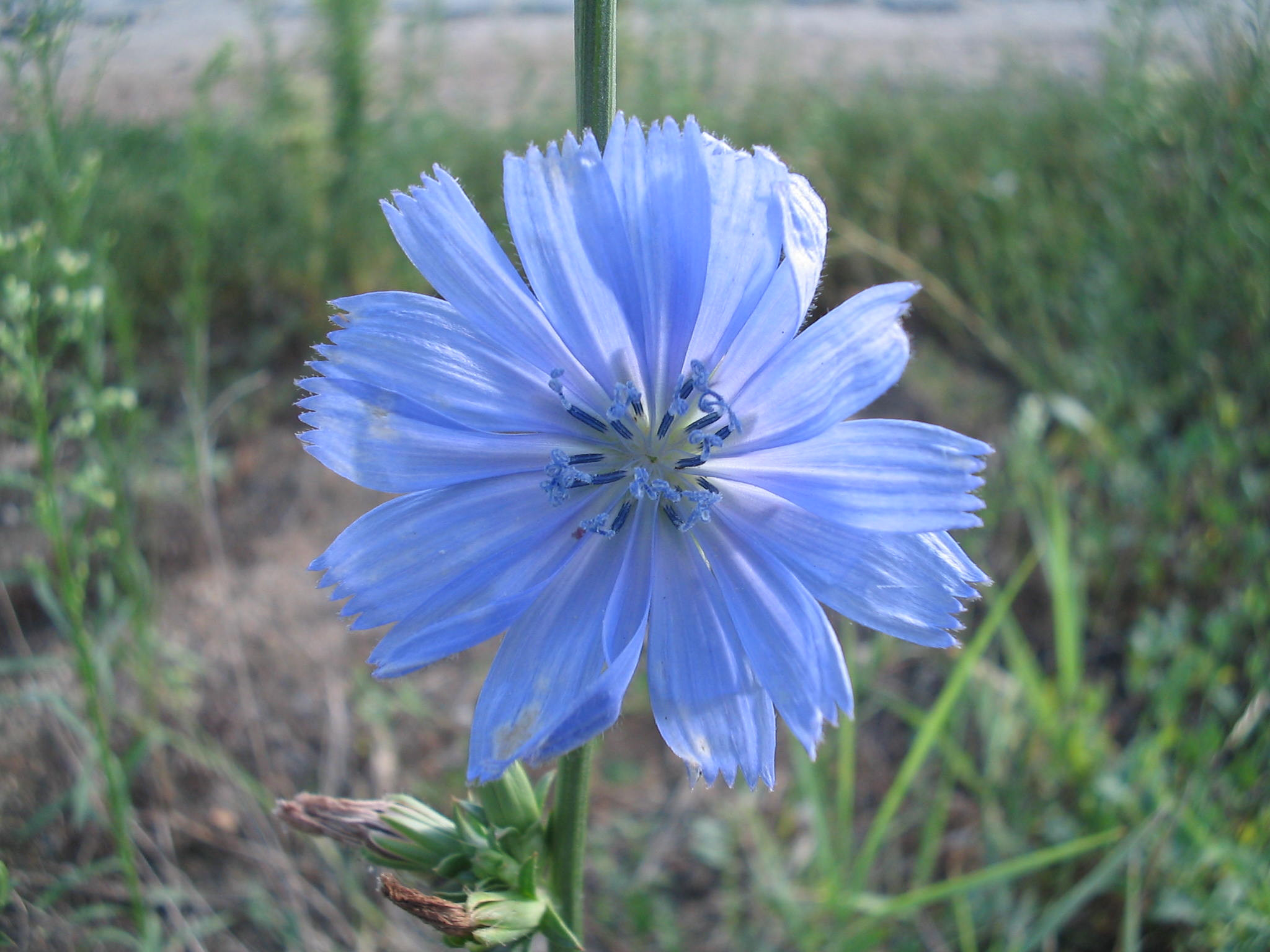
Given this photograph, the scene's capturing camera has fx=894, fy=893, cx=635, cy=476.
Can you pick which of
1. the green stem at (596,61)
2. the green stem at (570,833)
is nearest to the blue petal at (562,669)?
the green stem at (570,833)

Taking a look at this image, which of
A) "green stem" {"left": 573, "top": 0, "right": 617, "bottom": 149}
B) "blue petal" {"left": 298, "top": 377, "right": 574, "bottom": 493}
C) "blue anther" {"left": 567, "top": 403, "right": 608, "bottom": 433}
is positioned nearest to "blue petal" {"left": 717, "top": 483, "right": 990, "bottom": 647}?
"blue anther" {"left": 567, "top": 403, "right": 608, "bottom": 433}

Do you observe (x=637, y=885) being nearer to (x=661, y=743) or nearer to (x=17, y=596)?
(x=661, y=743)

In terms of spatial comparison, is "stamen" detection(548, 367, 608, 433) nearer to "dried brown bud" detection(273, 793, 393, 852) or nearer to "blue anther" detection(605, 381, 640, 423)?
"blue anther" detection(605, 381, 640, 423)

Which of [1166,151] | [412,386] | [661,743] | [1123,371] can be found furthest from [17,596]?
[1166,151]

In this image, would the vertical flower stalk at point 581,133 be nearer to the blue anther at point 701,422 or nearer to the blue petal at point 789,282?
the blue petal at point 789,282

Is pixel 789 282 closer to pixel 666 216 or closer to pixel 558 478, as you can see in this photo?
pixel 666 216

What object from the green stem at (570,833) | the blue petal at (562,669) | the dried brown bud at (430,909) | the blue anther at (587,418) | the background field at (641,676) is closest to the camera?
the blue petal at (562,669)
